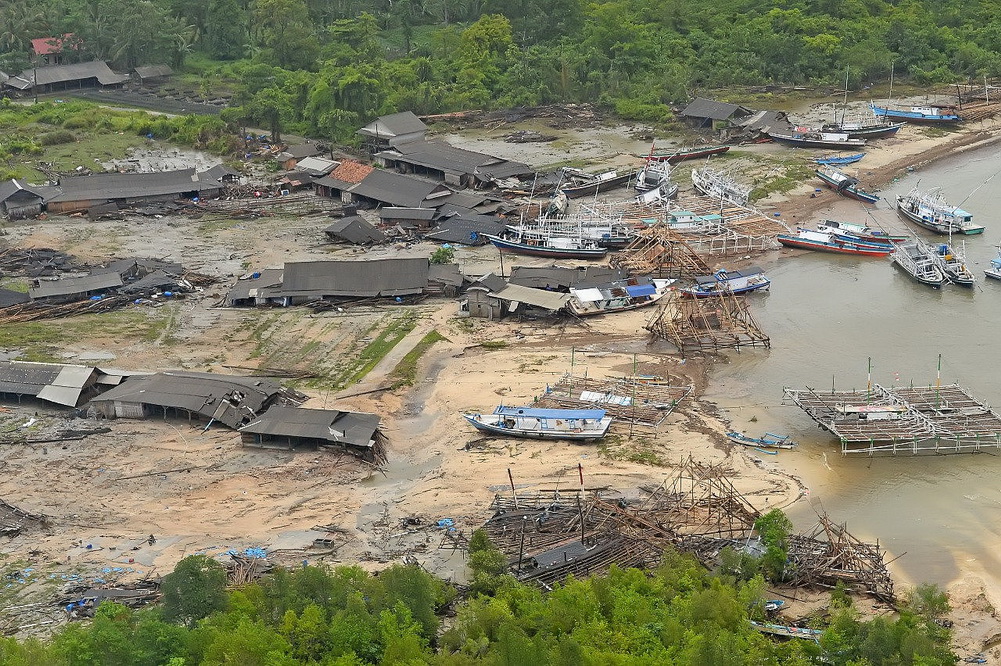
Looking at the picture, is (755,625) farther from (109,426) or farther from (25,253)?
(25,253)

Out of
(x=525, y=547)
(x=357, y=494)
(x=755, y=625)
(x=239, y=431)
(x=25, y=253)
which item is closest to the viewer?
(x=755, y=625)

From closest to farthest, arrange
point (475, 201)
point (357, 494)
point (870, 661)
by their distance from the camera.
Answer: point (870, 661) → point (357, 494) → point (475, 201)

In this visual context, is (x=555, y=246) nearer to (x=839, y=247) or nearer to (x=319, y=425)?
(x=839, y=247)


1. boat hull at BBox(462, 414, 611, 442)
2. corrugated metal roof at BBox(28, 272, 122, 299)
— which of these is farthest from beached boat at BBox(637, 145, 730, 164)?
boat hull at BBox(462, 414, 611, 442)

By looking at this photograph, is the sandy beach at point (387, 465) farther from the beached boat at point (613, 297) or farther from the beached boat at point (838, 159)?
the beached boat at point (838, 159)

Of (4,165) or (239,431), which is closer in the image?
(239,431)

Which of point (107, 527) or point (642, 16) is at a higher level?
point (642, 16)

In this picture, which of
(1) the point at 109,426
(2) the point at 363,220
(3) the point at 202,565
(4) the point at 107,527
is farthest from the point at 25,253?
(3) the point at 202,565
